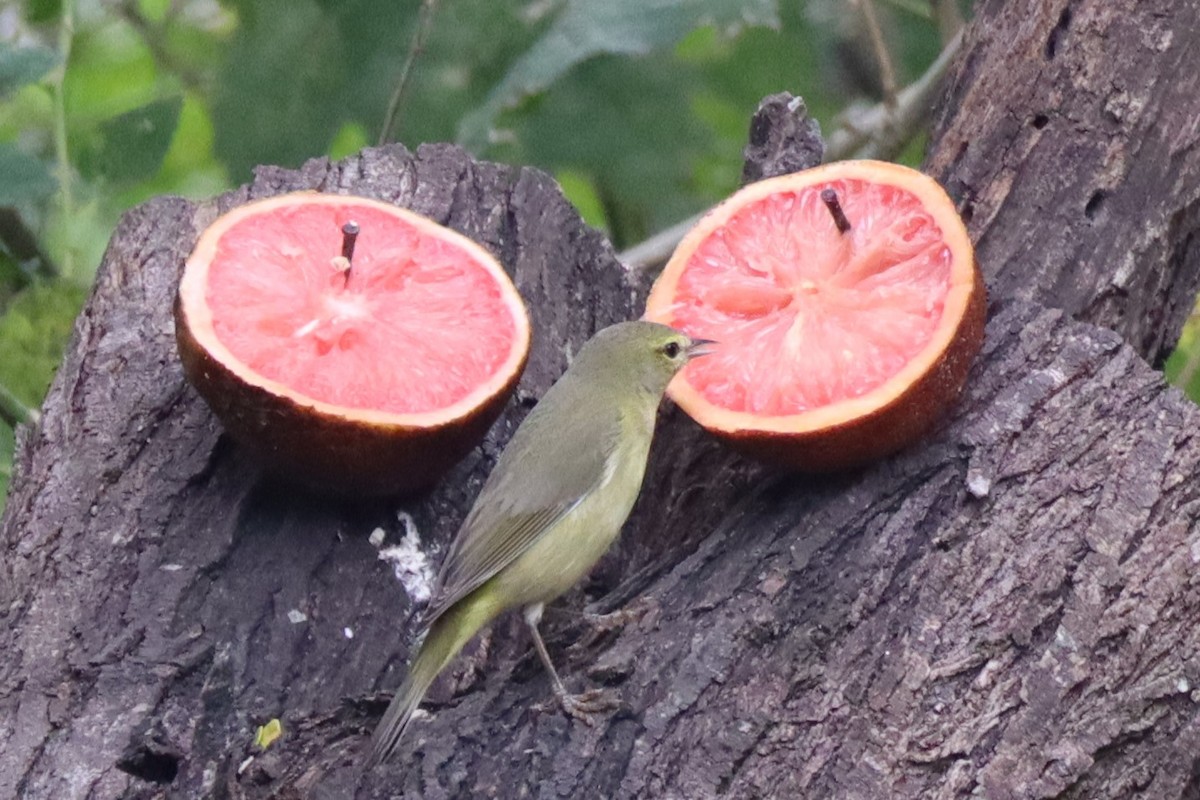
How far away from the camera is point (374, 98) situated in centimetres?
572

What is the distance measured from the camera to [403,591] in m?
4.27

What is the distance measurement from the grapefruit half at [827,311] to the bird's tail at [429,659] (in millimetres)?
782

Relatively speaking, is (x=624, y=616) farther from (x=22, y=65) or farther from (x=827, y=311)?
(x=22, y=65)

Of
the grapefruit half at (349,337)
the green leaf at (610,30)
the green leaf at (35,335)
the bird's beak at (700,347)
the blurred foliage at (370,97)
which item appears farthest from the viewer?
the green leaf at (35,335)

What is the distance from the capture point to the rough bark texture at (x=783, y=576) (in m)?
3.53

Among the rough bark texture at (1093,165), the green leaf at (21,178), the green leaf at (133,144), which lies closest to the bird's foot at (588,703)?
the rough bark texture at (1093,165)

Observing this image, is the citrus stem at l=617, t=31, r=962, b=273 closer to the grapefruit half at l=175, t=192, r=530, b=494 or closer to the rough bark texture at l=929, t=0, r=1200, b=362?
the rough bark texture at l=929, t=0, r=1200, b=362

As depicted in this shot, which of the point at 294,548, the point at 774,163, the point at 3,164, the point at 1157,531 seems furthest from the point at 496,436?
the point at 1157,531

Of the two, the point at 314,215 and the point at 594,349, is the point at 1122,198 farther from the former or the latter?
the point at 314,215

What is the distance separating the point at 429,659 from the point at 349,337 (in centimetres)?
100

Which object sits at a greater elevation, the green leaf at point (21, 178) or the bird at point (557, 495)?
the green leaf at point (21, 178)

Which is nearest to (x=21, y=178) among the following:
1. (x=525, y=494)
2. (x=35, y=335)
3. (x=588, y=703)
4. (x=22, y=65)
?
(x=22, y=65)

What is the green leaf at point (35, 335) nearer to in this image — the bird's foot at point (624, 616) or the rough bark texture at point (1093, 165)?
the bird's foot at point (624, 616)

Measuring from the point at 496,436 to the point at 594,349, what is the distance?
0.41m
